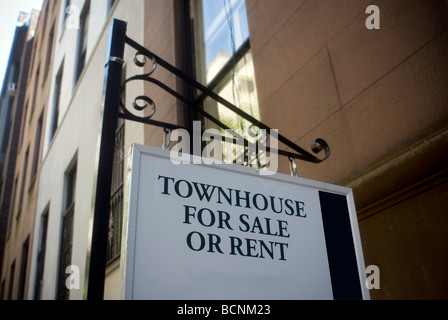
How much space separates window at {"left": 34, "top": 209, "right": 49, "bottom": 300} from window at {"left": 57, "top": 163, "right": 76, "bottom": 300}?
1.36 meters

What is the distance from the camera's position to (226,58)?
605 cm

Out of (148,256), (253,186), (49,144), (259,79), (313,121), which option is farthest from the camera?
(49,144)

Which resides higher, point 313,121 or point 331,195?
point 313,121

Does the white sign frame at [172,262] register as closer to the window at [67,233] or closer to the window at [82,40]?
the window at [67,233]

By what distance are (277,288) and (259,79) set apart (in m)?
3.08

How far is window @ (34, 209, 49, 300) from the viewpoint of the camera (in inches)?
428

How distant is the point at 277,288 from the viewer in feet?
7.48

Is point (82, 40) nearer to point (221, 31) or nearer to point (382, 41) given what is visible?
point (221, 31)

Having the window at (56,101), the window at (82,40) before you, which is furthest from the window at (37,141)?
the window at (82,40)

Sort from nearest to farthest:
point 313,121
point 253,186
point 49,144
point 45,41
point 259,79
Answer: point 253,186
point 313,121
point 259,79
point 49,144
point 45,41

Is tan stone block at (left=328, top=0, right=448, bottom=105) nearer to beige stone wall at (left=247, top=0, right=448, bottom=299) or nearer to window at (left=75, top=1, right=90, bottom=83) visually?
beige stone wall at (left=247, top=0, right=448, bottom=299)
